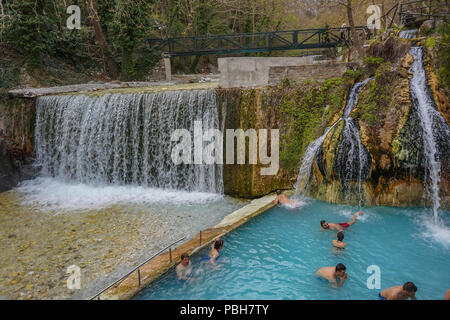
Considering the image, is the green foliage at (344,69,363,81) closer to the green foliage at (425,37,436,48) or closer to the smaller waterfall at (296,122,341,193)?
the smaller waterfall at (296,122,341,193)

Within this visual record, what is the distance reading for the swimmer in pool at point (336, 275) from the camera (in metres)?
4.76

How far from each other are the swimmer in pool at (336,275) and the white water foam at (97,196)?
4.52 m

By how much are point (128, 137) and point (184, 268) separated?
6.38 metres

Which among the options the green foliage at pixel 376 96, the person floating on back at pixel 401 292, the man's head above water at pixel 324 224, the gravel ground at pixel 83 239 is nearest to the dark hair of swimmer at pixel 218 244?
the gravel ground at pixel 83 239

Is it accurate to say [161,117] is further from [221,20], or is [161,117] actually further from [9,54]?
[221,20]

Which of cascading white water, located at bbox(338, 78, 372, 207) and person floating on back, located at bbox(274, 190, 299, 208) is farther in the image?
person floating on back, located at bbox(274, 190, 299, 208)

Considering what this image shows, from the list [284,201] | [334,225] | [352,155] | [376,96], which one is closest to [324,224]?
[334,225]

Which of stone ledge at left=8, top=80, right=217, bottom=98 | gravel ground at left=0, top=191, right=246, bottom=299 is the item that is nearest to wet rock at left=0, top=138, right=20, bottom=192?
gravel ground at left=0, top=191, right=246, bottom=299

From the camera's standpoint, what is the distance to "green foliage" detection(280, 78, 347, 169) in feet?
28.6

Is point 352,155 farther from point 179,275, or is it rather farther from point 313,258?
point 179,275

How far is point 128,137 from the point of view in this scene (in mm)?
10336

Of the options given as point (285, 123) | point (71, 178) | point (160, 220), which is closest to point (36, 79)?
point (71, 178)

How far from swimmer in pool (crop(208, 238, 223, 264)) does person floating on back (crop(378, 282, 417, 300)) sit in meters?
2.69

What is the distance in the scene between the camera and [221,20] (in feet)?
A: 73.1
